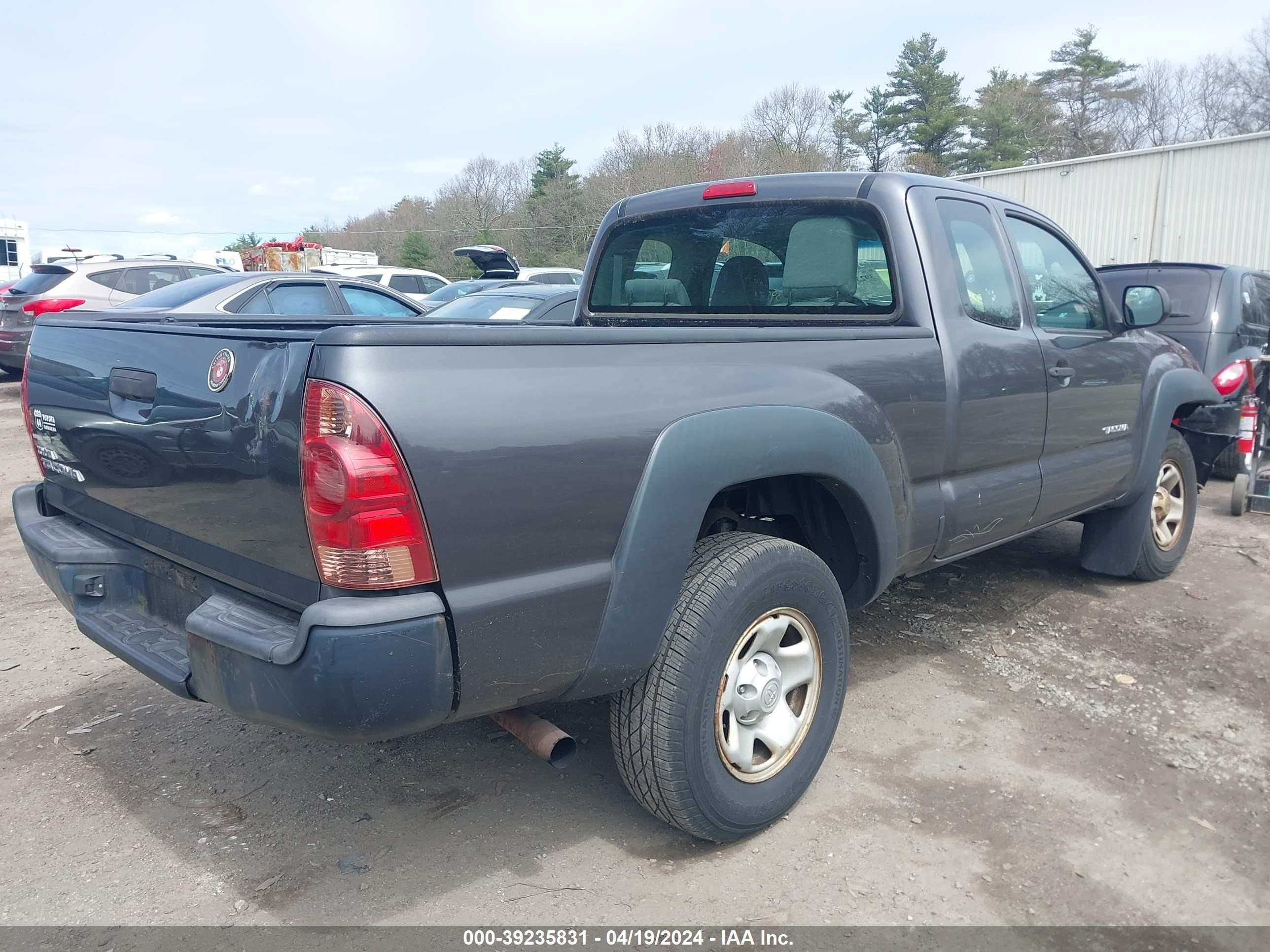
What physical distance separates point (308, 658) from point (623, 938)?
1079mm

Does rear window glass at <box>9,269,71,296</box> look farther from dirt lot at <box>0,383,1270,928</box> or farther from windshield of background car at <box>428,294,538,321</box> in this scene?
dirt lot at <box>0,383,1270,928</box>

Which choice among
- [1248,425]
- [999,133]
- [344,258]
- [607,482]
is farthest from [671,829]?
[999,133]

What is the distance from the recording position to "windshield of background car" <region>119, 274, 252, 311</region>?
8.54 meters

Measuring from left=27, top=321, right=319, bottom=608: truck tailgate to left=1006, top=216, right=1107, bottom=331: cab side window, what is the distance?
309 cm

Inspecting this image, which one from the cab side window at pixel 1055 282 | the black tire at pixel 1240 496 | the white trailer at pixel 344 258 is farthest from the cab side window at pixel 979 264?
the white trailer at pixel 344 258

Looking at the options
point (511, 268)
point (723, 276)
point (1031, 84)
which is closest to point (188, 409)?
point (723, 276)

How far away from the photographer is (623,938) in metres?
2.39

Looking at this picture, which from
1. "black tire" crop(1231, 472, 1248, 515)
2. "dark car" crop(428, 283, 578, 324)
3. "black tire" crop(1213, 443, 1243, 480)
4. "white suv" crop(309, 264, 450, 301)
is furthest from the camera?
"white suv" crop(309, 264, 450, 301)

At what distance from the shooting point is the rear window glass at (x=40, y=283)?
12195mm

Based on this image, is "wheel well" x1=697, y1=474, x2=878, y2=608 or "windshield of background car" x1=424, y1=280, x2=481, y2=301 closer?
"wheel well" x1=697, y1=474, x2=878, y2=608

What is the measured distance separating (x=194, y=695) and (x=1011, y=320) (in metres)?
3.16

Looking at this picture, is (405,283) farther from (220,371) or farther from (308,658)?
(308,658)

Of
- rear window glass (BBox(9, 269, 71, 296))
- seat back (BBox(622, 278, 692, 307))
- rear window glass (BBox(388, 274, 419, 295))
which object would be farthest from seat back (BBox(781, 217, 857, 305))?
rear window glass (BBox(388, 274, 419, 295))

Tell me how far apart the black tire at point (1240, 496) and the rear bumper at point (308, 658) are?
637 cm
